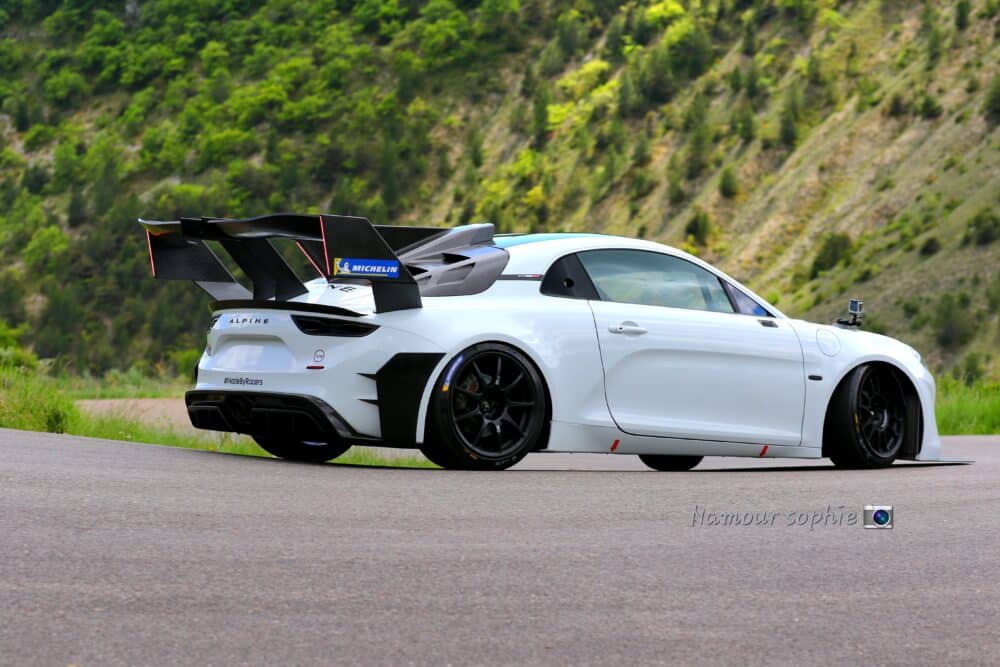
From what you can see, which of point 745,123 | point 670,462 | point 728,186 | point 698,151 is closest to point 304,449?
point 670,462

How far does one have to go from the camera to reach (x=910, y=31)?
5309cm

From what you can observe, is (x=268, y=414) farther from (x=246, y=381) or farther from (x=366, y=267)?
(x=366, y=267)

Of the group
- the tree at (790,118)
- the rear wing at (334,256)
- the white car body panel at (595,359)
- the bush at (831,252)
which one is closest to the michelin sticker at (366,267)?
the rear wing at (334,256)

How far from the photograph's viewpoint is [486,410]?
8977 millimetres

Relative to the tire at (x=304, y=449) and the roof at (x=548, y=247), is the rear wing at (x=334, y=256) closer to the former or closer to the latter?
the roof at (x=548, y=247)

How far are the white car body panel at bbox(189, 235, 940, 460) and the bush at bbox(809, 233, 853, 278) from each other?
35581 mm

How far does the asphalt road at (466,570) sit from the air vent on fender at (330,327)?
31.8 inches

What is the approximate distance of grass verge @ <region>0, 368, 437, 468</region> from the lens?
12.7 m

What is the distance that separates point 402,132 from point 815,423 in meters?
64.7

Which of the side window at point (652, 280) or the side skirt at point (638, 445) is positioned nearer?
the side skirt at point (638, 445)

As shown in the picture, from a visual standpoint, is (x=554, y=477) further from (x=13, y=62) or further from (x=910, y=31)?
(x=13, y=62)

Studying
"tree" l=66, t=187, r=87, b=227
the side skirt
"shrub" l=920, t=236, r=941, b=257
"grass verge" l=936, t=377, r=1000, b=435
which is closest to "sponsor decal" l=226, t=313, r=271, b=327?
the side skirt

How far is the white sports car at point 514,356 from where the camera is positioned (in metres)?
8.77

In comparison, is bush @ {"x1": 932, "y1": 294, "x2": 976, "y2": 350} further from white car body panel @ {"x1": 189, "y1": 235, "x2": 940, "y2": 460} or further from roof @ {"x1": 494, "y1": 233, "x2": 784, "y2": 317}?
roof @ {"x1": 494, "y1": 233, "x2": 784, "y2": 317}
